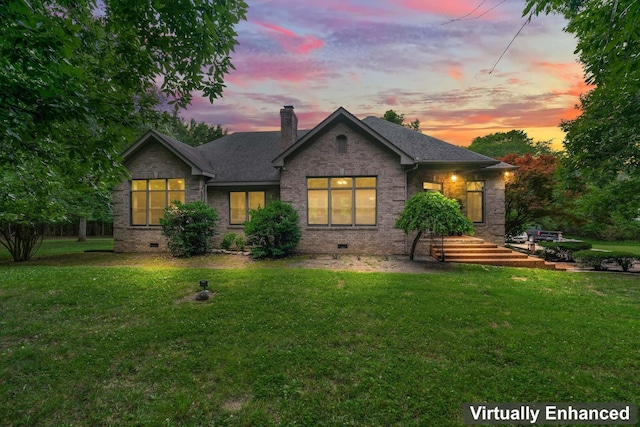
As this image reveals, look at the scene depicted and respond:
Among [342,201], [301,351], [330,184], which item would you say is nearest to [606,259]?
[342,201]

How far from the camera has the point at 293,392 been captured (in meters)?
3.15

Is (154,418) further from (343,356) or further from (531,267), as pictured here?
(531,267)

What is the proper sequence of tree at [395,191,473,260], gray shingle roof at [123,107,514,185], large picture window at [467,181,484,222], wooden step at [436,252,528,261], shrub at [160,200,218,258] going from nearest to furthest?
1. tree at [395,191,473,260]
2. wooden step at [436,252,528,261]
3. shrub at [160,200,218,258]
4. gray shingle roof at [123,107,514,185]
5. large picture window at [467,181,484,222]

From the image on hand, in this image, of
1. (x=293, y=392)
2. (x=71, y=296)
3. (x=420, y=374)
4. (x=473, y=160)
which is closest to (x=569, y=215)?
(x=473, y=160)

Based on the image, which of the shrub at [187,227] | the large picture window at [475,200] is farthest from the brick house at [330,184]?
the shrub at [187,227]

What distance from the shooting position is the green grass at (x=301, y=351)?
2.95 metres

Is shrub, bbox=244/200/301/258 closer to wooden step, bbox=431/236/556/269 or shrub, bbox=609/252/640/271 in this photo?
wooden step, bbox=431/236/556/269

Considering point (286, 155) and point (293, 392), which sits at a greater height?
point (286, 155)

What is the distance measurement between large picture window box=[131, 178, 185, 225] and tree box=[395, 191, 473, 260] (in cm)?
1083

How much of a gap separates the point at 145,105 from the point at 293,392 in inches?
201

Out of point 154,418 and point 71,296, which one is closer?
point 154,418

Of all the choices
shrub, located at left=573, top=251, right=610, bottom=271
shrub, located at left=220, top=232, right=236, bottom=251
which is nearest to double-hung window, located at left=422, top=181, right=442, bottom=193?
shrub, located at left=573, top=251, right=610, bottom=271

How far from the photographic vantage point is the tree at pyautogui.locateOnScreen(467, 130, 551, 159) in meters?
41.7

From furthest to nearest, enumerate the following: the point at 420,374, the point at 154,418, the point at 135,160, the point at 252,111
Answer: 1. the point at 252,111
2. the point at 135,160
3. the point at 420,374
4. the point at 154,418
